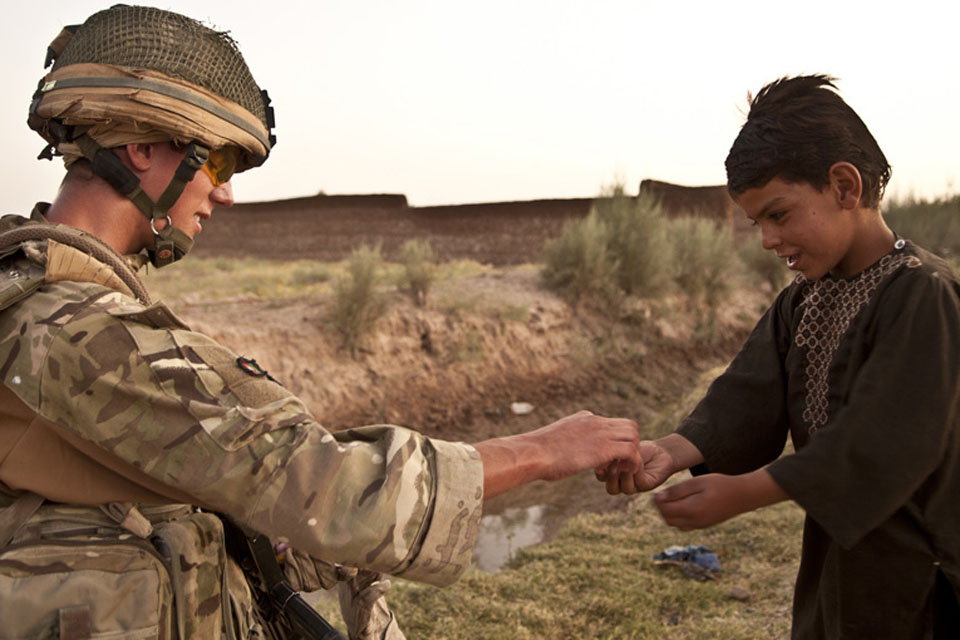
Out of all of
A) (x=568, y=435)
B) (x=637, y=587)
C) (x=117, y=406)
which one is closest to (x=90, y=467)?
(x=117, y=406)

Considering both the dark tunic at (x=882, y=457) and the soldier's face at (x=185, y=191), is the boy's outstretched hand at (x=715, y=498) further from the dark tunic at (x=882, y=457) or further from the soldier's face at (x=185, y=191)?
the soldier's face at (x=185, y=191)

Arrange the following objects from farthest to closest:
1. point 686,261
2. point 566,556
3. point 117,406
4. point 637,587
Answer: point 686,261 < point 566,556 < point 637,587 < point 117,406

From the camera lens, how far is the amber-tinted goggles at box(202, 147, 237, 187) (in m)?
2.00

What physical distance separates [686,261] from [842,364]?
1423cm

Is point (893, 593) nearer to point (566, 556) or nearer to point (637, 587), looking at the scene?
point (637, 587)

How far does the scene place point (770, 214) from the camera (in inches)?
83.1

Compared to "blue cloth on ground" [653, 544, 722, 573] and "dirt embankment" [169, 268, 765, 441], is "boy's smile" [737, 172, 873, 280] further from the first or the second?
"dirt embankment" [169, 268, 765, 441]

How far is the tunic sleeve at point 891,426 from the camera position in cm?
176

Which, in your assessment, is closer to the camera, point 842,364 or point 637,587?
point 842,364

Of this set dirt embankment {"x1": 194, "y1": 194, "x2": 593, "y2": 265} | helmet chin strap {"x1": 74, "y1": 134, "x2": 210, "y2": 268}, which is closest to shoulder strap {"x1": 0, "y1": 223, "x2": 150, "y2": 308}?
helmet chin strap {"x1": 74, "y1": 134, "x2": 210, "y2": 268}

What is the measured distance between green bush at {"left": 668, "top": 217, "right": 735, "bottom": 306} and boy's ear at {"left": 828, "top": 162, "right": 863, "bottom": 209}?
533 inches

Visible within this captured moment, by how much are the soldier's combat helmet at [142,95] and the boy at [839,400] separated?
1.48m

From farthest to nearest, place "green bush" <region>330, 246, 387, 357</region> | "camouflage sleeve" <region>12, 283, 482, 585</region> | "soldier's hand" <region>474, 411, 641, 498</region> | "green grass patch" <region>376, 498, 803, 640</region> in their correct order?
"green bush" <region>330, 246, 387, 357</region>
"green grass patch" <region>376, 498, 803, 640</region>
"soldier's hand" <region>474, 411, 641, 498</region>
"camouflage sleeve" <region>12, 283, 482, 585</region>

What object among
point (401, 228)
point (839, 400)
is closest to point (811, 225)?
point (839, 400)
